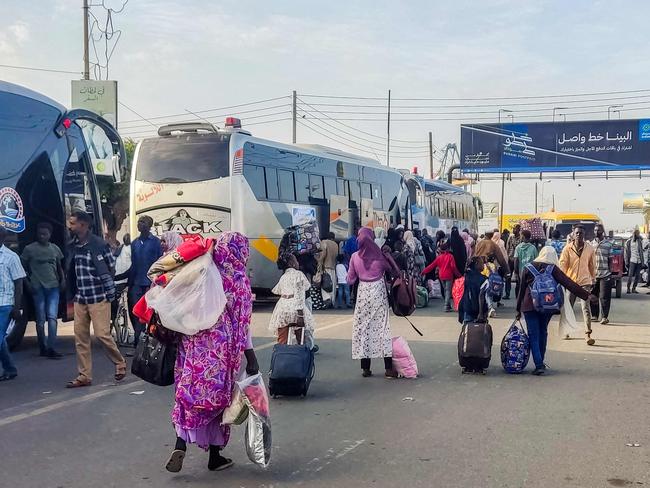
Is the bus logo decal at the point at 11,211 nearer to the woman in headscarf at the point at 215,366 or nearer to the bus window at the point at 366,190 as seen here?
the woman in headscarf at the point at 215,366

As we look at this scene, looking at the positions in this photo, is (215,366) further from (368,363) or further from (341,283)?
(341,283)

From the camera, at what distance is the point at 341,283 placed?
1797 centimetres

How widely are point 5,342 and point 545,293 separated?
6.16m

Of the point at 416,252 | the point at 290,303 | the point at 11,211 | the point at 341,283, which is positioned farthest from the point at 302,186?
the point at 290,303

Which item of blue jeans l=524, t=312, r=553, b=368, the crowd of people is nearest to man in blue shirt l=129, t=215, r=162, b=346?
the crowd of people

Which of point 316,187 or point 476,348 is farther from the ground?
point 316,187

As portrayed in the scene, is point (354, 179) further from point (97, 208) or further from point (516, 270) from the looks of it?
point (97, 208)

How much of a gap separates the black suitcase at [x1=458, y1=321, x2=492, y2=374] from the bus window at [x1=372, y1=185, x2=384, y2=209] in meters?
14.9

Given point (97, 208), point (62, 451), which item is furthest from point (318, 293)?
point (62, 451)

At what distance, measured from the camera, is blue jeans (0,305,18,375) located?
29.0ft

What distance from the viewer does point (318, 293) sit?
681 inches

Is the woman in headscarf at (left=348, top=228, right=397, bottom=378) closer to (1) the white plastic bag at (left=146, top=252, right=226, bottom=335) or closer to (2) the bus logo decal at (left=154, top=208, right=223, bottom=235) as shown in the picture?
(1) the white plastic bag at (left=146, top=252, right=226, bottom=335)

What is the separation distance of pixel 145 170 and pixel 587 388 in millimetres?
11304

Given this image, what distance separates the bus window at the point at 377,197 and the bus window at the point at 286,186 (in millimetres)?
5255
